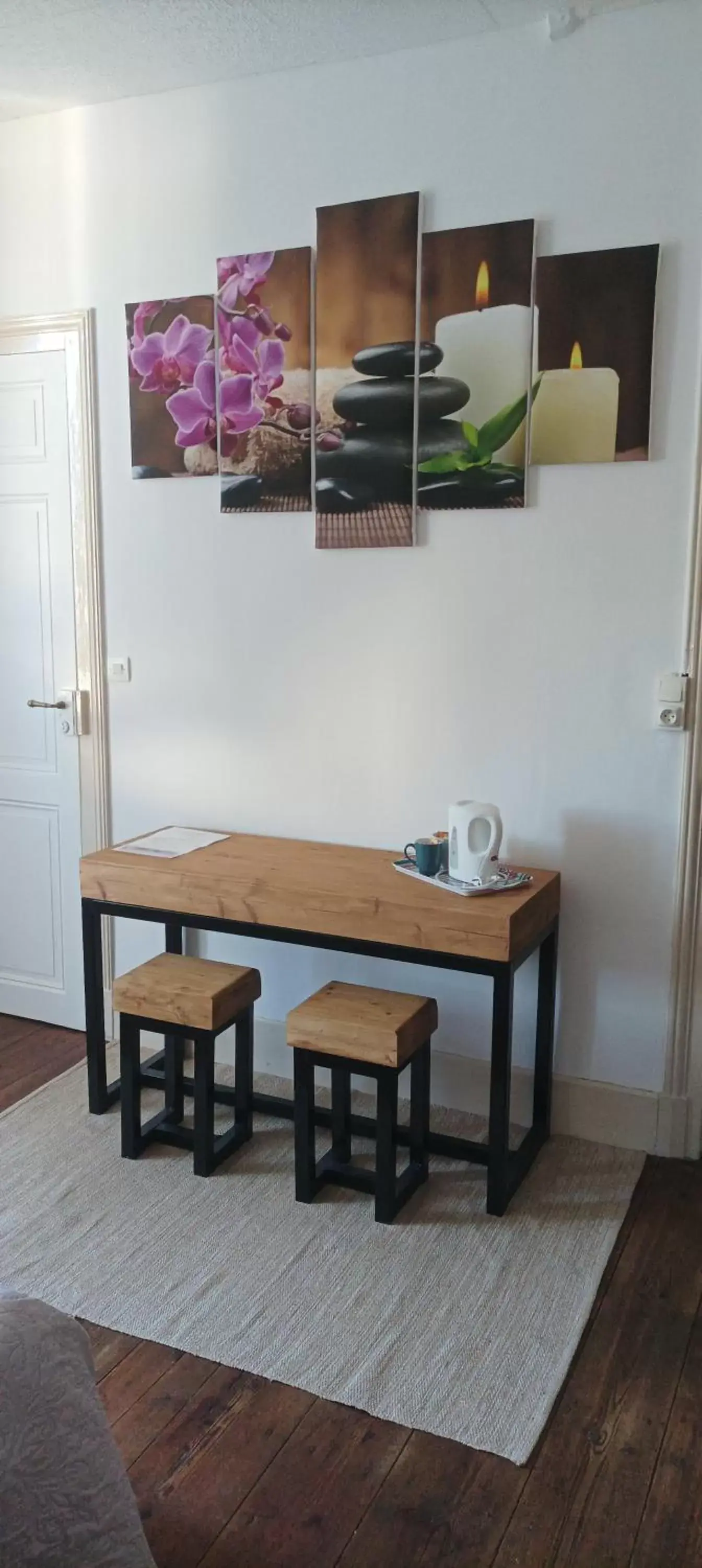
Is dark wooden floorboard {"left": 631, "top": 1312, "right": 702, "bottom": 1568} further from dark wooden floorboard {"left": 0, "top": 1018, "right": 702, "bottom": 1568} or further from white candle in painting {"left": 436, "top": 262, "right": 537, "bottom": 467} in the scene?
white candle in painting {"left": 436, "top": 262, "right": 537, "bottom": 467}

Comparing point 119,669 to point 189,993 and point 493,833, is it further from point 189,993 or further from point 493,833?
point 493,833

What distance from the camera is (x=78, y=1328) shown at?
1.45 m

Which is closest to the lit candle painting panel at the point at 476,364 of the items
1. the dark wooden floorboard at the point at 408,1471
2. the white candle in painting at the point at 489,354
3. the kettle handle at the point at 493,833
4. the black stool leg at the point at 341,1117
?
the white candle in painting at the point at 489,354

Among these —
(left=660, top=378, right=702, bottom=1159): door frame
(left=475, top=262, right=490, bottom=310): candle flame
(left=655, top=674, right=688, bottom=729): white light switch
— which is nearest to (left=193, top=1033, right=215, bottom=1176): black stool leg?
(left=660, top=378, right=702, bottom=1159): door frame

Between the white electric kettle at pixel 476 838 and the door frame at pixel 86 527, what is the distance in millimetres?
1249

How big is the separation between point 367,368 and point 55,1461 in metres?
2.33

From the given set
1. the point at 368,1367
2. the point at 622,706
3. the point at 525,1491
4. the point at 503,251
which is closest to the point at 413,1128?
the point at 368,1367

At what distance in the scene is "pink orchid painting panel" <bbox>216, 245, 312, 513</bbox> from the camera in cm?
282

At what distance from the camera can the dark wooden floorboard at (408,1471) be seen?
5.31 ft

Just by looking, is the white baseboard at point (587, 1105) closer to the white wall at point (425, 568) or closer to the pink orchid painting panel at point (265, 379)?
the white wall at point (425, 568)

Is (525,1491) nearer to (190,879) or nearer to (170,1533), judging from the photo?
(170,1533)

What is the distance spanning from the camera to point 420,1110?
257cm

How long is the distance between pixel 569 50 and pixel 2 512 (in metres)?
1.90

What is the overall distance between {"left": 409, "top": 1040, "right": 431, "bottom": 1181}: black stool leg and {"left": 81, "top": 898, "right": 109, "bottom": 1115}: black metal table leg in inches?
32.2
